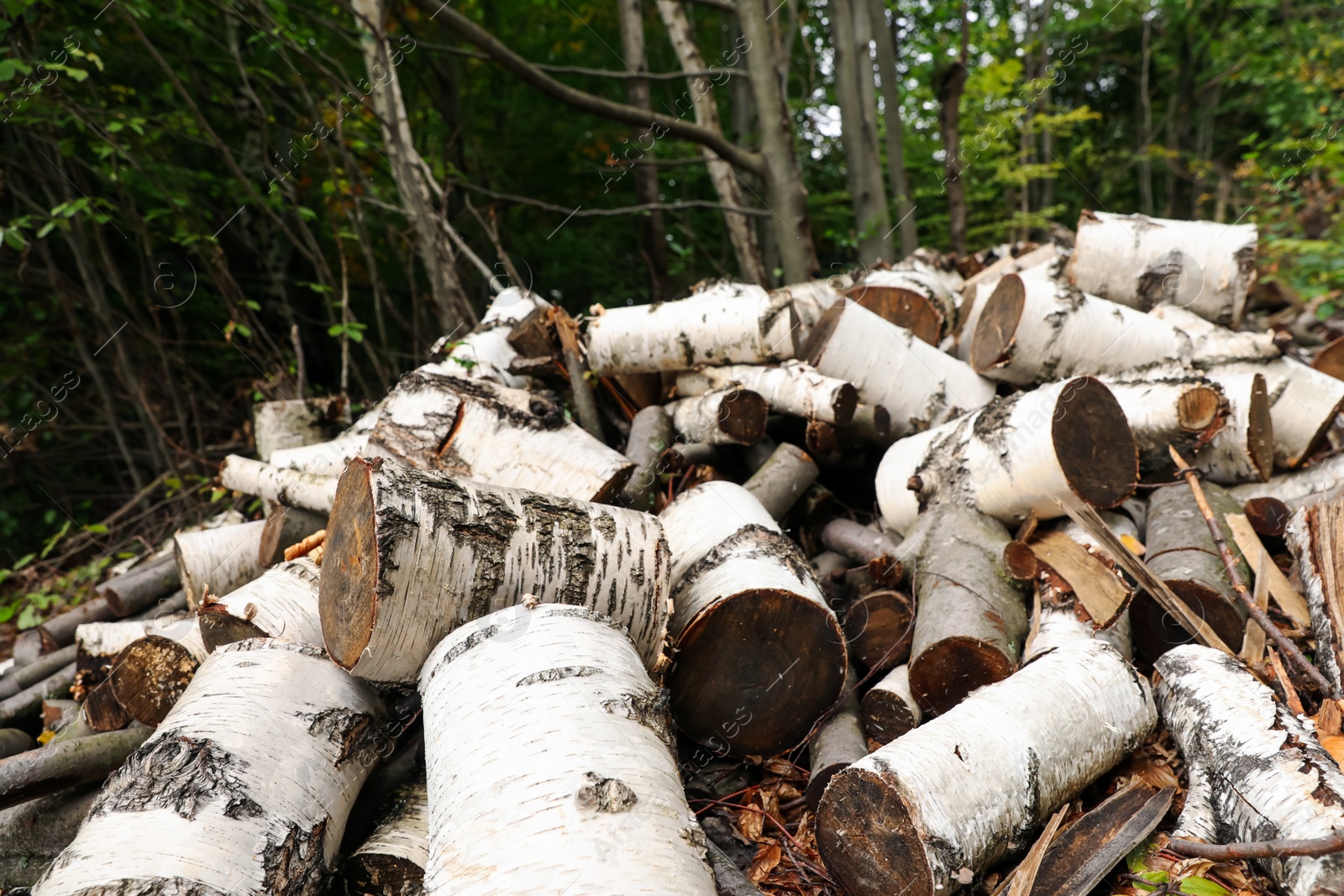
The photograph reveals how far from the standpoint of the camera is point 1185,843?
1618 millimetres

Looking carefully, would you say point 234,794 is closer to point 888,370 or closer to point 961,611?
point 961,611

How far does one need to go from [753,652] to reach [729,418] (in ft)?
4.82

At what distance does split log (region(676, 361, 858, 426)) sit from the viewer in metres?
3.46

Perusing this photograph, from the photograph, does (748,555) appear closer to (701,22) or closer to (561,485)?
(561,485)

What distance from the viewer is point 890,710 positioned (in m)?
2.45

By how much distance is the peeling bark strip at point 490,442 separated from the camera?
3.04m

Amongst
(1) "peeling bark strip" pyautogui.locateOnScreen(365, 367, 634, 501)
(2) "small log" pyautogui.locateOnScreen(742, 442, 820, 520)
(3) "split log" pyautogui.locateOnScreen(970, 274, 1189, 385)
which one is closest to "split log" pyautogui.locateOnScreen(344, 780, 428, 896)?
(1) "peeling bark strip" pyautogui.locateOnScreen(365, 367, 634, 501)

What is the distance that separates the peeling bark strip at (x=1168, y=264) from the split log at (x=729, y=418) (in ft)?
8.07

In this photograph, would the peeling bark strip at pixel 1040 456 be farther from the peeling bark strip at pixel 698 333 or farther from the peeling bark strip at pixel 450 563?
the peeling bark strip at pixel 450 563

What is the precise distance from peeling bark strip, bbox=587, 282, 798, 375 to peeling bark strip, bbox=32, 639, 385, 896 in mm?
2374

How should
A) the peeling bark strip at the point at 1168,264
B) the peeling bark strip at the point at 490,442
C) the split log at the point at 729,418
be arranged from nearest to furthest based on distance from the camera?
the peeling bark strip at the point at 490,442
the split log at the point at 729,418
the peeling bark strip at the point at 1168,264

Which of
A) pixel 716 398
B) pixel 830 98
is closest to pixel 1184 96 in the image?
pixel 830 98

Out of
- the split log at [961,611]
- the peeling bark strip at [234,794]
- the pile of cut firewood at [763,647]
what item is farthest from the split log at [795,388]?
the peeling bark strip at [234,794]

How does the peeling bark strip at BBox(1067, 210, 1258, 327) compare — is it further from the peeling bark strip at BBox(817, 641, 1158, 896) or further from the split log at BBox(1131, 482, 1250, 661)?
the peeling bark strip at BBox(817, 641, 1158, 896)
